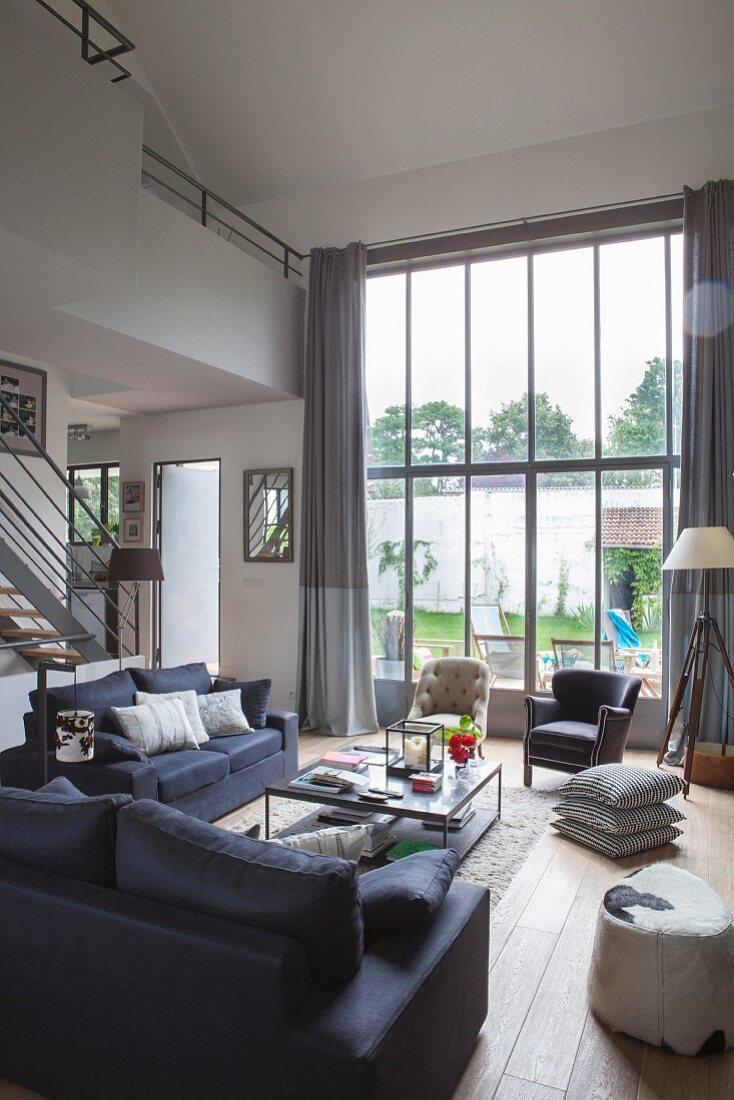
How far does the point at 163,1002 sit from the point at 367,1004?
0.50 m

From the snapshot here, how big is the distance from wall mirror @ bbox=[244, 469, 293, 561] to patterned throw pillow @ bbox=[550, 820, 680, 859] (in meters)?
3.83

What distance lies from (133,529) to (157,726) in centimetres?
423

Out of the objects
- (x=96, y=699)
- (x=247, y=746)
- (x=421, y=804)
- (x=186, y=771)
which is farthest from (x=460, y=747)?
(x=96, y=699)

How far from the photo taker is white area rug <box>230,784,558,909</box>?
380 cm

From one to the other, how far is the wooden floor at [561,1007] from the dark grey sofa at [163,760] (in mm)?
1690

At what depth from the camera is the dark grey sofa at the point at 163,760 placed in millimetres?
3941

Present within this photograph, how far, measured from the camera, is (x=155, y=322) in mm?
5352

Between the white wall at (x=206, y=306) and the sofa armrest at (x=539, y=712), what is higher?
the white wall at (x=206, y=306)

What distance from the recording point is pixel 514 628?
6.66 metres

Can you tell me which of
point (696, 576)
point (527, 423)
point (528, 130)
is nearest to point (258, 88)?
point (528, 130)

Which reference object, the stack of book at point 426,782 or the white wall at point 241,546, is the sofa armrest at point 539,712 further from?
the white wall at point 241,546

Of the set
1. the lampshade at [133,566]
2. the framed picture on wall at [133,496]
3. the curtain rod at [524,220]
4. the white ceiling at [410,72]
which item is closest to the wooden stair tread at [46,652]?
the lampshade at [133,566]

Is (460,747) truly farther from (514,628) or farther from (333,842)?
(514,628)

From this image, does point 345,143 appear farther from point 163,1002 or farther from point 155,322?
point 163,1002
